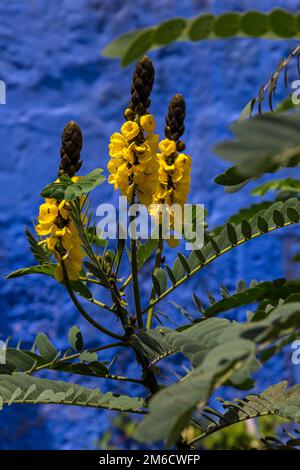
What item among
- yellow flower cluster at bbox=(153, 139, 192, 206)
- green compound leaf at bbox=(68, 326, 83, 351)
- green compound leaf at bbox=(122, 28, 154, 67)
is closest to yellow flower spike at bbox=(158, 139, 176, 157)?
yellow flower cluster at bbox=(153, 139, 192, 206)

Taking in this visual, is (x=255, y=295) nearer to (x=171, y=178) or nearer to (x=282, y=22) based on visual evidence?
(x=171, y=178)

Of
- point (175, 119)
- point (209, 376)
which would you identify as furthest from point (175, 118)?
point (209, 376)

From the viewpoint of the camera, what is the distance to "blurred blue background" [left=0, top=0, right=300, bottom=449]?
4094 millimetres

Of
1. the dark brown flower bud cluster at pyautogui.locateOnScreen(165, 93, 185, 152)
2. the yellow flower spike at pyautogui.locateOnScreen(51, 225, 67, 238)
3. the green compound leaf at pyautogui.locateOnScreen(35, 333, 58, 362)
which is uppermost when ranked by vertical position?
the dark brown flower bud cluster at pyautogui.locateOnScreen(165, 93, 185, 152)

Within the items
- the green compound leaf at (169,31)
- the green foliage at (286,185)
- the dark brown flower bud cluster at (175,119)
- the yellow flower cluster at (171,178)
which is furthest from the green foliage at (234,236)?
the green compound leaf at (169,31)

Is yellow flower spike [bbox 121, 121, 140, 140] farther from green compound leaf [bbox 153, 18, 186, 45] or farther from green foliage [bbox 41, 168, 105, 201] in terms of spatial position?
green compound leaf [bbox 153, 18, 186, 45]

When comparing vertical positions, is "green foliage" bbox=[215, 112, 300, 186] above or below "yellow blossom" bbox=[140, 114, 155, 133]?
below

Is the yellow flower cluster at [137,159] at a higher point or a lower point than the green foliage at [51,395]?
higher

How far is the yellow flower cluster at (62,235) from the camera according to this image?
1306 millimetres

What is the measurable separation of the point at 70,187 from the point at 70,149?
0.34 ft

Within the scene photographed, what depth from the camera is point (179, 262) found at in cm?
146

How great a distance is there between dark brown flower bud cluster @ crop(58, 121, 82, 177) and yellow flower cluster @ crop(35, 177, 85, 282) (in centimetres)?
5

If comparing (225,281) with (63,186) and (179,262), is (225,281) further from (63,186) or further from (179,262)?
(63,186)

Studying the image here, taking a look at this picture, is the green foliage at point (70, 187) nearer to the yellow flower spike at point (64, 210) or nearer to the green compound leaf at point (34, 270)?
the yellow flower spike at point (64, 210)
